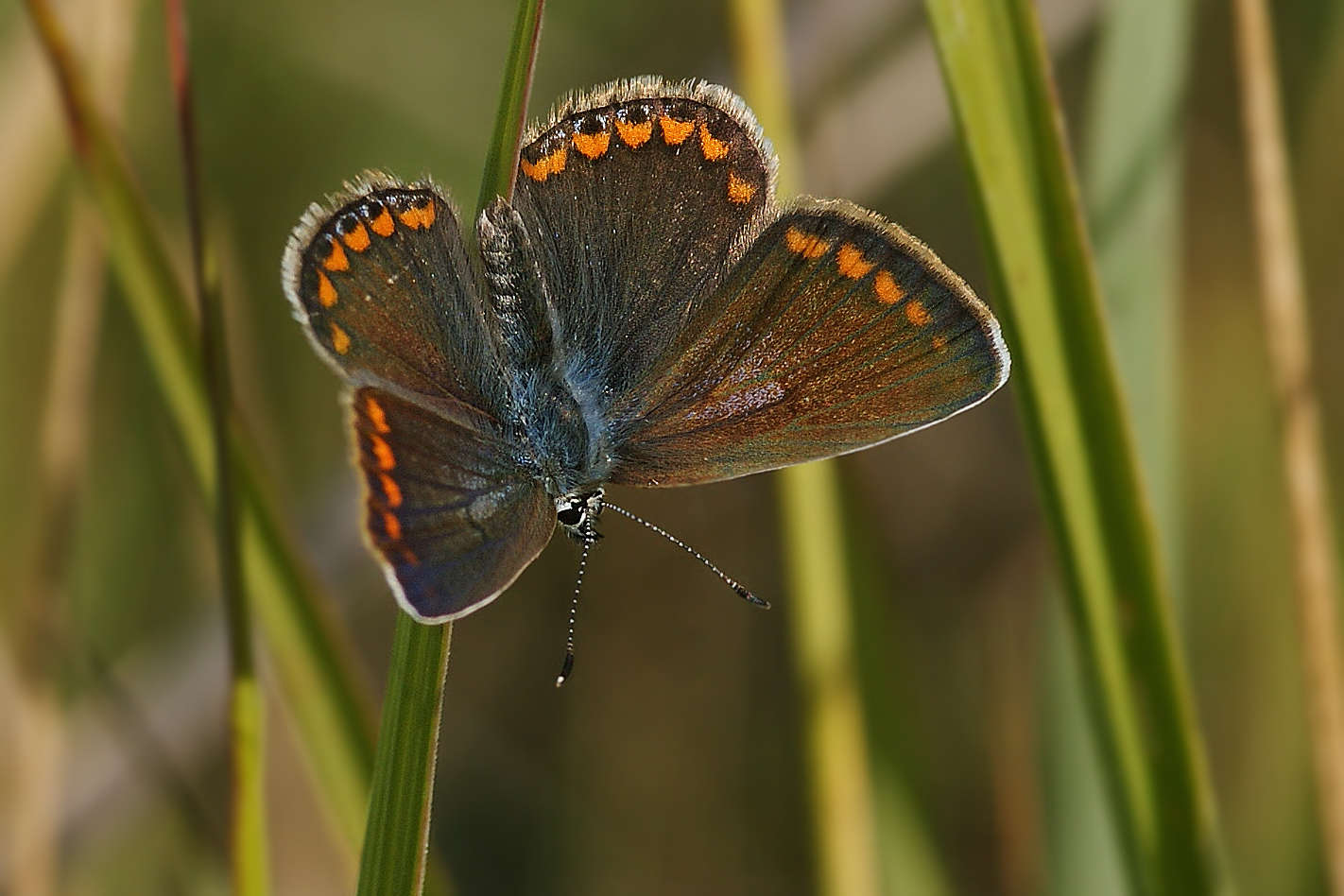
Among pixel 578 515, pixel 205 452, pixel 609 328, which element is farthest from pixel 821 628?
pixel 205 452

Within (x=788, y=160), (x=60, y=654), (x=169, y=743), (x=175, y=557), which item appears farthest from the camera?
(x=175, y=557)

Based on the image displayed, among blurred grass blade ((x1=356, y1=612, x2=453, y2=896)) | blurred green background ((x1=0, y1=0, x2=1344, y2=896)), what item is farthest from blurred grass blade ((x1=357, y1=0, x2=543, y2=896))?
blurred green background ((x1=0, y1=0, x2=1344, y2=896))

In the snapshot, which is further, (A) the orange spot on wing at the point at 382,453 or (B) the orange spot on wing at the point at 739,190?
(B) the orange spot on wing at the point at 739,190

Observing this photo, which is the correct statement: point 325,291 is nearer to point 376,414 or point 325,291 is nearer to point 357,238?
point 357,238

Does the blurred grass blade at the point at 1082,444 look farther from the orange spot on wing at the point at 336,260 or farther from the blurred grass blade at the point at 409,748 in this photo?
the orange spot on wing at the point at 336,260

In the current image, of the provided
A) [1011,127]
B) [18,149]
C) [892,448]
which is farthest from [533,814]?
[1011,127]

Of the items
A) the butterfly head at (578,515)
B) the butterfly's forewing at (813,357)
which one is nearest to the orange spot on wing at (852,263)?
the butterfly's forewing at (813,357)

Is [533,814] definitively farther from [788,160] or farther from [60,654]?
[788,160]
